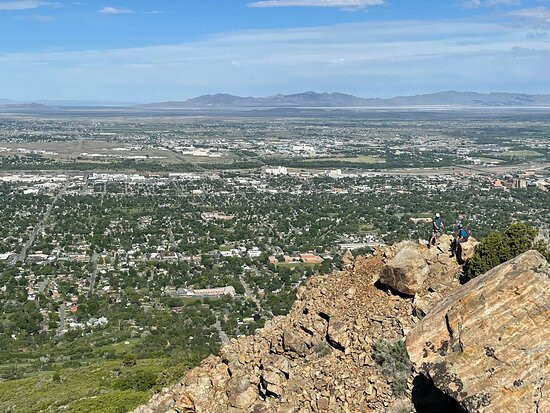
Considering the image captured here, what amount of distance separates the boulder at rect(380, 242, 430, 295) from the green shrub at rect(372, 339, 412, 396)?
231 cm

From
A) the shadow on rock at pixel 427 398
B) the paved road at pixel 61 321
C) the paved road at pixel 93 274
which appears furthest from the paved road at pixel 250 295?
the shadow on rock at pixel 427 398

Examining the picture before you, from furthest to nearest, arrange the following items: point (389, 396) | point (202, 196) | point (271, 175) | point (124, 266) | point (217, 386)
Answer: point (271, 175)
point (202, 196)
point (124, 266)
point (217, 386)
point (389, 396)

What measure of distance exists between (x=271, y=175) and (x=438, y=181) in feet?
106

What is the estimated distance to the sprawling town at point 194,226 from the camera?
1750 inches

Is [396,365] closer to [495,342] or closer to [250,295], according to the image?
[495,342]

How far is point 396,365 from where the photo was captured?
12.9 meters

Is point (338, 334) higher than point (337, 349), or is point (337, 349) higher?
point (338, 334)

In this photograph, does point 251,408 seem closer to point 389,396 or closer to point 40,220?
point 389,396

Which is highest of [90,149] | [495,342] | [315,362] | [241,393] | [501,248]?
[501,248]

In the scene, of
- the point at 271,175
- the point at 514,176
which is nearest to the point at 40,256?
the point at 271,175

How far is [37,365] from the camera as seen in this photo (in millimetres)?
37375

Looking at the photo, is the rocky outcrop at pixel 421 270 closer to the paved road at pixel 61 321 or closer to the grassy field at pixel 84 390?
the grassy field at pixel 84 390

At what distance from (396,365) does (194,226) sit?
6924cm

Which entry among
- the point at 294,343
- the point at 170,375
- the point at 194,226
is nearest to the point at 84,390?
the point at 170,375
